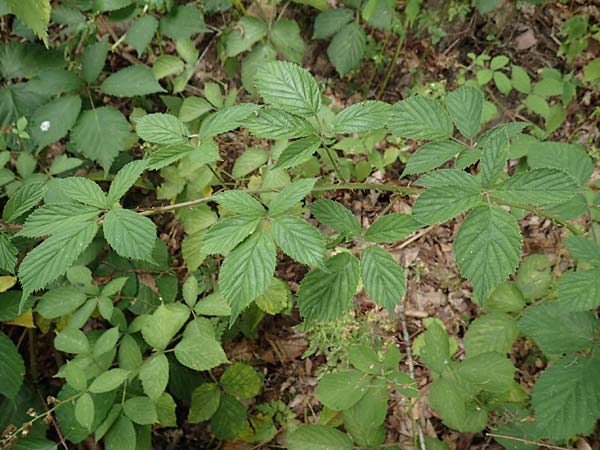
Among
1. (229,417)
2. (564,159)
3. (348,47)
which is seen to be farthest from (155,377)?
(348,47)

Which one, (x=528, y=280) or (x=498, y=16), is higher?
(x=498, y=16)

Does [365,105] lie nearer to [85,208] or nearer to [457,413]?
[85,208]

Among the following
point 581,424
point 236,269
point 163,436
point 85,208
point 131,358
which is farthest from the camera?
point 163,436

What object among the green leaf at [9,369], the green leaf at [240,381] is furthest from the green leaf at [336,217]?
the green leaf at [9,369]

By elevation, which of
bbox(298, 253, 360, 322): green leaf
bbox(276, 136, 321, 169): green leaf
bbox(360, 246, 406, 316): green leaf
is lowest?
bbox(298, 253, 360, 322): green leaf

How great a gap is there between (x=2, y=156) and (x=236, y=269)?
1.47m

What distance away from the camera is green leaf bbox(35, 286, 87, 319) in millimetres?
1740

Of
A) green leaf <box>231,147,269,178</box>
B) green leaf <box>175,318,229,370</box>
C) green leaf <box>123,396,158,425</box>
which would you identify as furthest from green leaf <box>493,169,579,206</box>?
green leaf <box>123,396,158,425</box>

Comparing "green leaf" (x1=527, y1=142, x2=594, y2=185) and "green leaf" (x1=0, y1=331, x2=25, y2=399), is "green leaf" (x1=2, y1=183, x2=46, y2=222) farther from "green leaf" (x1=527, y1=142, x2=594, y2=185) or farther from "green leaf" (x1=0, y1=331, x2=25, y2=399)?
"green leaf" (x1=527, y1=142, x2=594, y2=185)

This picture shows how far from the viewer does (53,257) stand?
3.59 feet

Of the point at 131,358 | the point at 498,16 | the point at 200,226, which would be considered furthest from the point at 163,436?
the point at 498,16

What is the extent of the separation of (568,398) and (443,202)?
80cm

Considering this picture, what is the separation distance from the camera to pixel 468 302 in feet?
7.42

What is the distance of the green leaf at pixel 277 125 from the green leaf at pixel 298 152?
21 millimetres
